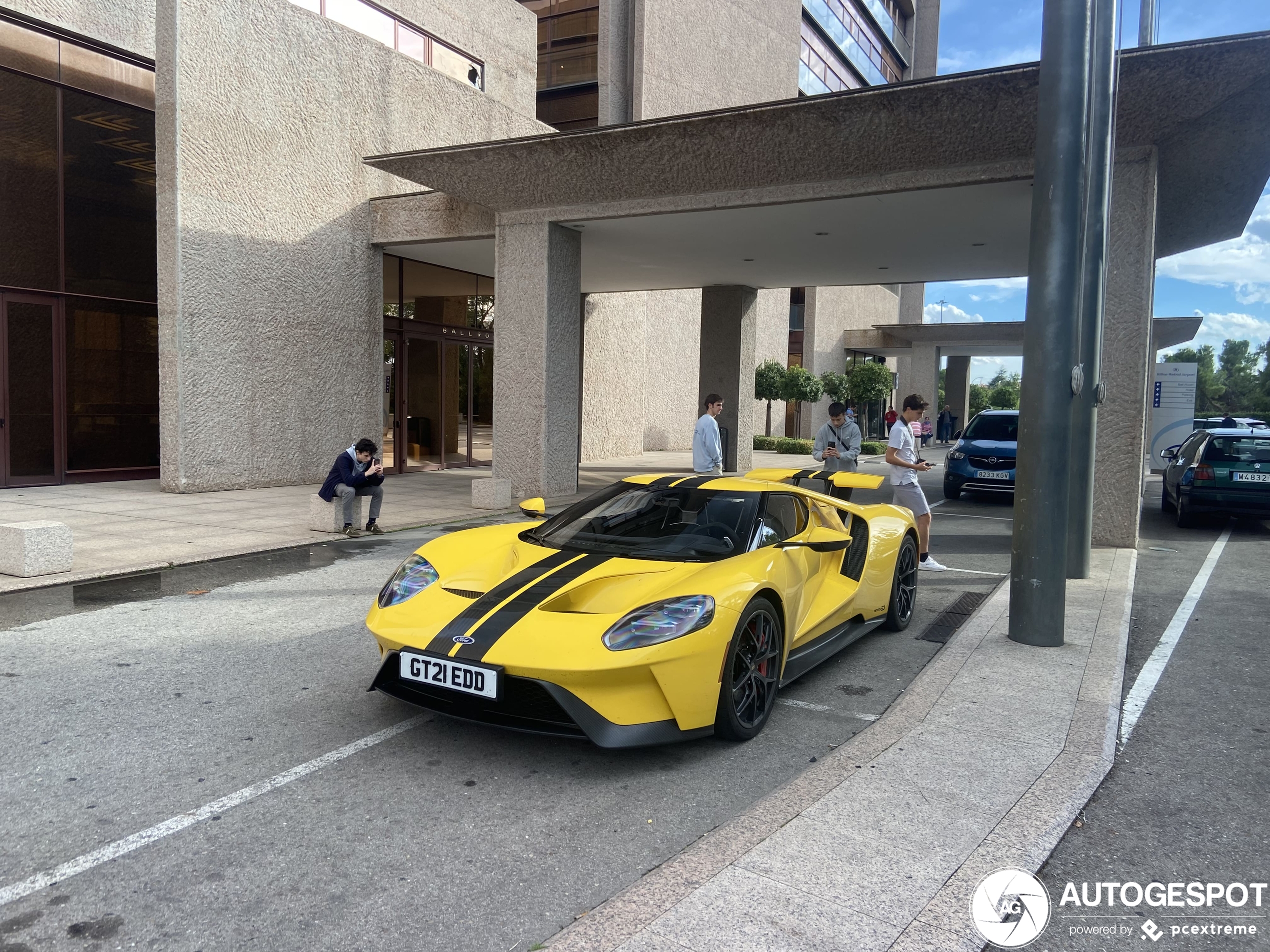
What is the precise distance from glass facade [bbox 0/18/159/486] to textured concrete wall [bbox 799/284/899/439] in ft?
90.2

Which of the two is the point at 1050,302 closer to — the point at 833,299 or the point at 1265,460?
the point at 1265,460

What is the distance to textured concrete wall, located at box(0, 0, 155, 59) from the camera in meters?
13.1

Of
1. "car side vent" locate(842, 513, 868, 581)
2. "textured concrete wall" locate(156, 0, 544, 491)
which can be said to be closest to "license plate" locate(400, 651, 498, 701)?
"car side vent" locate(842, 513, 868, 581)

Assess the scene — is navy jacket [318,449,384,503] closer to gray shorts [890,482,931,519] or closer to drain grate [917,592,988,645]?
gray shorts [890,482,931,519]

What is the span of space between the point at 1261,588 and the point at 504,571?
23.9 feet

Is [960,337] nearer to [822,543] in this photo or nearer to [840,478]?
[840,478]

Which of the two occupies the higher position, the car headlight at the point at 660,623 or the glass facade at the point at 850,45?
the glass facade at the point at 850,45

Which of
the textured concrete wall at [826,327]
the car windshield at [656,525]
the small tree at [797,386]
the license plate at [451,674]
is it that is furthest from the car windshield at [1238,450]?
the textured concrete wall at [826,327]

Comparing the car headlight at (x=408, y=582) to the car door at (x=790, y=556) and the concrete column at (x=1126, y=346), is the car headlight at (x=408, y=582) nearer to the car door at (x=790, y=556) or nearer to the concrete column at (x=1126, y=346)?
the car door at (x=790, y=556)

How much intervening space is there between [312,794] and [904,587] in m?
4.26

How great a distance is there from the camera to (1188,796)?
3.57m

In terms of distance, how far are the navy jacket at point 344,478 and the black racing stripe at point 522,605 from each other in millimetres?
6411

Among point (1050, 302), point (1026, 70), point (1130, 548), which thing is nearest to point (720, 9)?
point (1026, 70)

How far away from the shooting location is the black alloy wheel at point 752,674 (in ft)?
12.5
